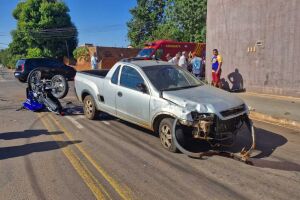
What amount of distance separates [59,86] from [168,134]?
5.27 m

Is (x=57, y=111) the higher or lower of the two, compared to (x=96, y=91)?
lower

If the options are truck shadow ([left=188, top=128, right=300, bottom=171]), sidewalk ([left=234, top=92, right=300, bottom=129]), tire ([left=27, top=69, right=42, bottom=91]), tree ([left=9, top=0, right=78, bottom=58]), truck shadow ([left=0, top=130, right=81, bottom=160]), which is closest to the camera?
truck shadow ([left=188, top=128, right=300, bottom=171])

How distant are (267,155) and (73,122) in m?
5.16

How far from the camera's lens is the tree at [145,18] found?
54.6 metres

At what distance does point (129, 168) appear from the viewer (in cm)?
562

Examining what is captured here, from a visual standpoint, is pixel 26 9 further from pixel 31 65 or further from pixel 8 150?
pixel 8 150

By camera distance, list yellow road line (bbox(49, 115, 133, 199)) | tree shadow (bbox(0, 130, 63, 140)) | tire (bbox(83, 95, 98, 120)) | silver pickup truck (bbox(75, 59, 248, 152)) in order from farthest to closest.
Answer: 1. tire (bbox(83, 95, 98, 120))
2. tree shadow (bbox(0, 130, 63, 140))
3. silver pickup truck (bbox(75, 59, 248, 152))
4. yellow road line (bbox(49, 115, 133, 199))

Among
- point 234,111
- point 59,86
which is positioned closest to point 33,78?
point 59,86

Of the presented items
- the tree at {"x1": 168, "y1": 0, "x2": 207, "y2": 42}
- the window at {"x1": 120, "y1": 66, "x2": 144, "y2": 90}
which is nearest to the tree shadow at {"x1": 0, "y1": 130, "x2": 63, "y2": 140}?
the window at {"x1": 120, "y1": 66, "x2": 144, "y2": 90}

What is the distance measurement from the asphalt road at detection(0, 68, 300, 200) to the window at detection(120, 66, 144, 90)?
1.11 meters

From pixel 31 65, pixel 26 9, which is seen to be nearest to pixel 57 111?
pixel 31 65

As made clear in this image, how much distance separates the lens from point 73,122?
9266mm

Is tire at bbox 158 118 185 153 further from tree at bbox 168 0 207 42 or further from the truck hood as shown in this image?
tree at bbox 168 0 207 42

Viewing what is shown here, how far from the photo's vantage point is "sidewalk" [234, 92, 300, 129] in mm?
9070
